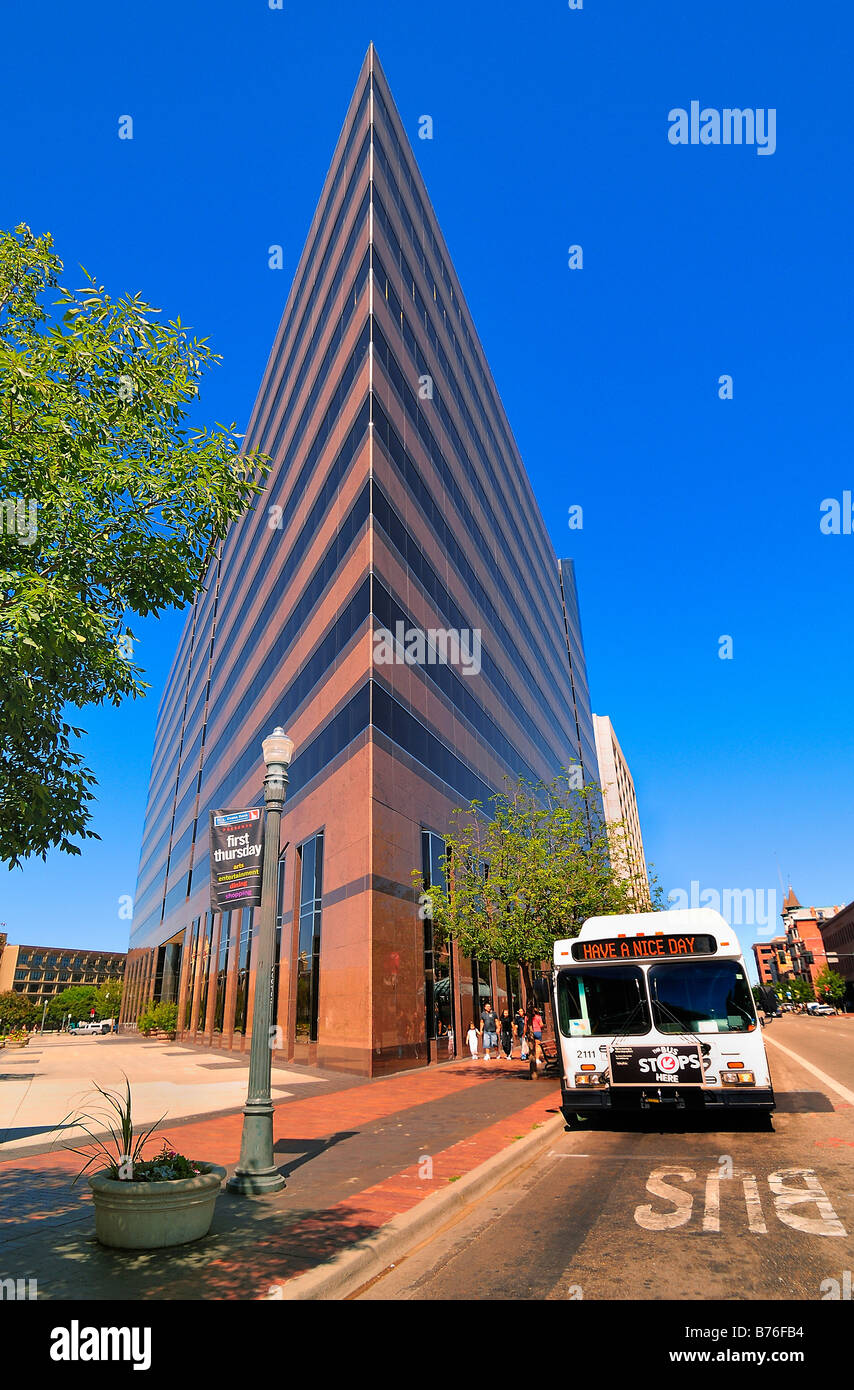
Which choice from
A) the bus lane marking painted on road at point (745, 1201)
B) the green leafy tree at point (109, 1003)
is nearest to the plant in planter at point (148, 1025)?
the bus lane marking painted on road at point (745, 1201)

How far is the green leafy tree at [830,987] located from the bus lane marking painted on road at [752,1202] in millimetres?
128204

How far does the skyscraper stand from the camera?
2281 cm

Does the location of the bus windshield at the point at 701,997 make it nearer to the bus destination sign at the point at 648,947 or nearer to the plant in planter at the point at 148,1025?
the bus destination sign at the point at 648,947

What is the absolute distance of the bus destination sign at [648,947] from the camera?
1107 centimetres

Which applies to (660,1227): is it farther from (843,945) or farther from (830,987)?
(843,945)

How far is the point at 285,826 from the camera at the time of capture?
98.3 feet

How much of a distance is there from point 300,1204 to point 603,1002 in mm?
5760

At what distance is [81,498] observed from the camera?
7.50 meters

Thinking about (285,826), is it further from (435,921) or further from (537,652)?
(537,652)

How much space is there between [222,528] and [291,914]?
20.3 m

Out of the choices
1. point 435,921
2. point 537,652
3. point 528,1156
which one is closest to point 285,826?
point 435,921

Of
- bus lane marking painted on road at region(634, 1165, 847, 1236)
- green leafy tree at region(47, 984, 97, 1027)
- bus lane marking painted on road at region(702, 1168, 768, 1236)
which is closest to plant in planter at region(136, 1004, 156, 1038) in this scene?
bus lane marking painted on road at region(634, 1165, 847, 1236)

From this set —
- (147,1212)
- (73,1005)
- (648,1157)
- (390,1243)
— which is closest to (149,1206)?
(147,1212)

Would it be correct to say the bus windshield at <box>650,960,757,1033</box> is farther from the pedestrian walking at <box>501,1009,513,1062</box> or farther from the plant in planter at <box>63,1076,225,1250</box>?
the pedestrian walking at <box>501,1009,513,1062</box>
